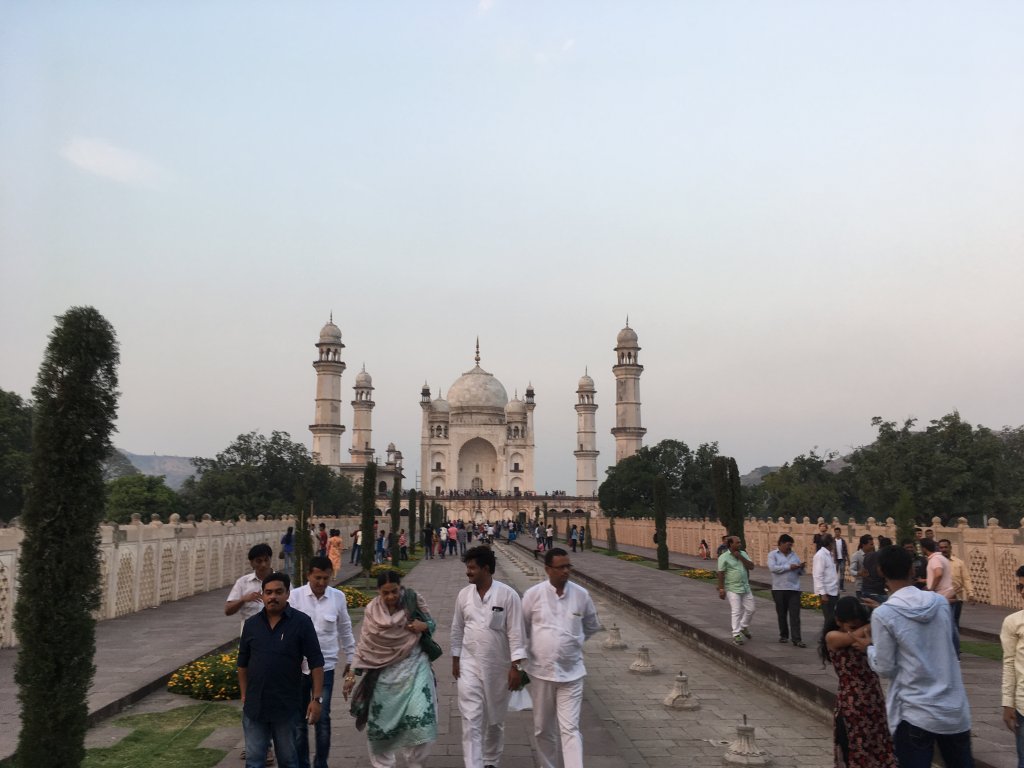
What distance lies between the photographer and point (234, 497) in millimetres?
45469

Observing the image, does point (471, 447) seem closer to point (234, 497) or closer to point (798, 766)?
point (234, 497)

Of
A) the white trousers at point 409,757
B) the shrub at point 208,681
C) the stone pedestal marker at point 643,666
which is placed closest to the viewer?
the white trousers at point 409,757

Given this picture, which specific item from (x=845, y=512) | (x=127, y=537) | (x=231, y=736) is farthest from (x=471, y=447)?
(x=231, y=736)

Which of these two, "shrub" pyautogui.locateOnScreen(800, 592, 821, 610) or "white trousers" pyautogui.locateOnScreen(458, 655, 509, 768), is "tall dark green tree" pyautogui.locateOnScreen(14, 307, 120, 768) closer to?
"white trousers" pyautogui.locateOnScreen(458, 655, 509, 768)

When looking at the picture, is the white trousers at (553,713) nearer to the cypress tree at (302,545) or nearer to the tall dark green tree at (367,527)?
the cypress tree at (302,545)

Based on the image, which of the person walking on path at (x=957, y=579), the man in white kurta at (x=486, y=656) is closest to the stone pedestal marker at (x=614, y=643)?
the person walking on path at (x=957, y=579)

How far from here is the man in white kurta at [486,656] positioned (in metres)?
5.33

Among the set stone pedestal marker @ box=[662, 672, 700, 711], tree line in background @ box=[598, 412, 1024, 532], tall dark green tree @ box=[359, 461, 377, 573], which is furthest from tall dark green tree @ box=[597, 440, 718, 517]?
stone pedestal marker @ box=[662, 672, 700, 711]

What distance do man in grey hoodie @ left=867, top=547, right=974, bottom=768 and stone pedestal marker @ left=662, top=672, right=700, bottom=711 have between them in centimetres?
385

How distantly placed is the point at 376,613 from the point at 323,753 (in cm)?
92

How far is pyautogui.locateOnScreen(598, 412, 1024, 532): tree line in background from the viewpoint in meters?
33.4

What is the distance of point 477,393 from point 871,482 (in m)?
53.9

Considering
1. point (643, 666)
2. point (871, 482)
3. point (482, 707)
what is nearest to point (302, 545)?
point (643, 666)

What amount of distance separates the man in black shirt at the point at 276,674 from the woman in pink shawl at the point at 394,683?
374 mm
